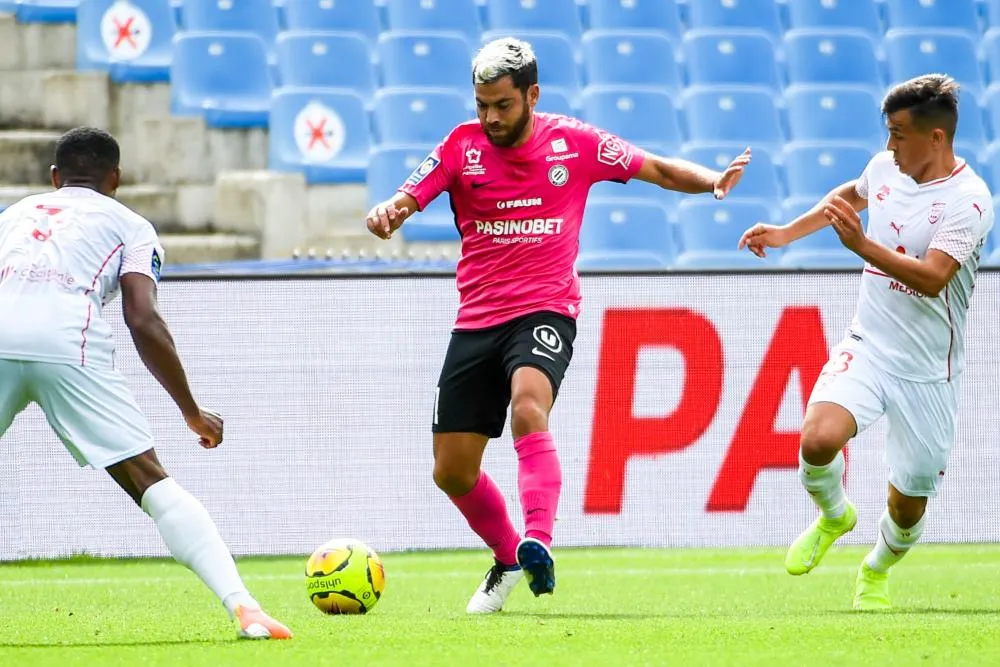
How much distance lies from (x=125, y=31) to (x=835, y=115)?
638 cm

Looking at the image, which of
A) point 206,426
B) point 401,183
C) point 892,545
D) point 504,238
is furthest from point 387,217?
point 401,183

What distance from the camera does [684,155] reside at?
13.3 metres

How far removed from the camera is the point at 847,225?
5770 mm

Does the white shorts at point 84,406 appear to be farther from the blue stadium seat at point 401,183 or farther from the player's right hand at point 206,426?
the blue stadium seat at point 401,183

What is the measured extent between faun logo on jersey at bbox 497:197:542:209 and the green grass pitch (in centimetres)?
166

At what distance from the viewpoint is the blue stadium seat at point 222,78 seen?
13.5m

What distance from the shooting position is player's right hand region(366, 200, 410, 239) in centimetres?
598

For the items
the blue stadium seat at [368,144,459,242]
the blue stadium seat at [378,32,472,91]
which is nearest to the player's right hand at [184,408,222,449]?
the blue stadium seat at [368,144,459,242]

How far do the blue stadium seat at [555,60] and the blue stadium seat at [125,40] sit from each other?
9.41ft

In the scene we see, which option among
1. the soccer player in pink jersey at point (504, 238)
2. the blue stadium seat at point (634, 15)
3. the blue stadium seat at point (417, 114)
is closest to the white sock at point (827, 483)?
the soccer player in pink jersey at point (504, 238)

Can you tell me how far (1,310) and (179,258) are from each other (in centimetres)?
722

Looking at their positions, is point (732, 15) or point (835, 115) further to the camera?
point (732, 15)

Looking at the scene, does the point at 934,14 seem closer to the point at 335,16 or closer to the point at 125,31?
the point at 335,16

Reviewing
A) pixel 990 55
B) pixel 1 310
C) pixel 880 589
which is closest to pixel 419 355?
pixel 880 589
